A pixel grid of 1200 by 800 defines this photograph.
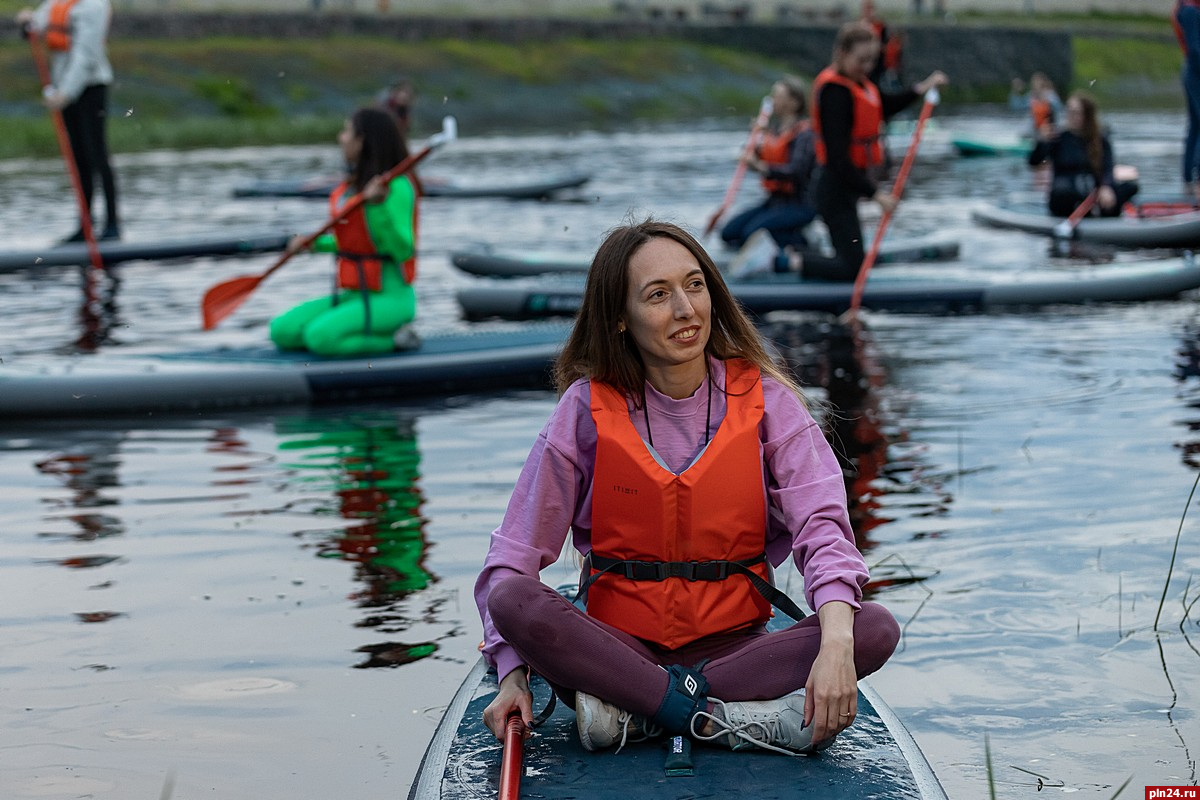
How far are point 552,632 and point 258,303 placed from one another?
7.27m

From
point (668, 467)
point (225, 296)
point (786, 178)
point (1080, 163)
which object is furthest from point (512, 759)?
point (1080, 163)

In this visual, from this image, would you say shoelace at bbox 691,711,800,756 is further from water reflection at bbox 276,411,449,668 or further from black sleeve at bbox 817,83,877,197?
black sleeve at bbox 817,83,877,197

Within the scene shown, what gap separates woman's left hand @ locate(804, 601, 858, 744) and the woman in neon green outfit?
4331mm

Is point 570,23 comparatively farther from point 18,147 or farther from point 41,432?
point 41,432

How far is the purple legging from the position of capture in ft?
9.42

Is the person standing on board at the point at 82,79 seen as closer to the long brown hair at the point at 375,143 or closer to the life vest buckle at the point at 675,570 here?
the long brown hair at the point at 375,143

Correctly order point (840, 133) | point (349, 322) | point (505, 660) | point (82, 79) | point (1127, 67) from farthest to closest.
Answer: point (1127, 67)
point (82, 79)
point (840, 133)
point (349, 322)
point (505, 660)

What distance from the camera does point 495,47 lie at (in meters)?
38.9

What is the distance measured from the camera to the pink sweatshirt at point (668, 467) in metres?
3.00

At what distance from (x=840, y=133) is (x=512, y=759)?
20.9 ft

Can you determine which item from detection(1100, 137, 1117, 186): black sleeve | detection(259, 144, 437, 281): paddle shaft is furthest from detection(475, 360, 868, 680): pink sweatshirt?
detection(1100, 137, 1117, 186): black sleeve

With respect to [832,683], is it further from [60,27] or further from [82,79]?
[60,27]

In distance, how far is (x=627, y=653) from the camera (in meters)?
2.90

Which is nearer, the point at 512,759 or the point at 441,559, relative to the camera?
the point at 512,759
